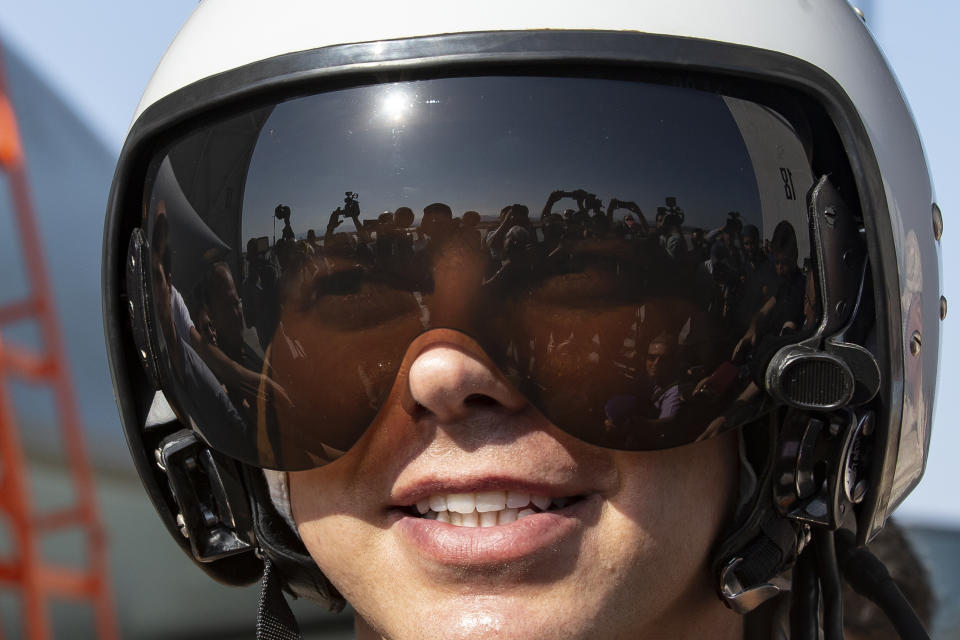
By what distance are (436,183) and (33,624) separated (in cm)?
215

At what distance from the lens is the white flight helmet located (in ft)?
3.07

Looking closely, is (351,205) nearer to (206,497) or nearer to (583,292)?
(583,292)

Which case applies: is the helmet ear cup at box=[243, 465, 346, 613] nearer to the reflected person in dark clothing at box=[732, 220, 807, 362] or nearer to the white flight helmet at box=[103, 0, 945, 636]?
the white flight helmet at box=[103, 0, 945, 636]

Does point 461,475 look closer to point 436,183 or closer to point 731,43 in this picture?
point 436,183

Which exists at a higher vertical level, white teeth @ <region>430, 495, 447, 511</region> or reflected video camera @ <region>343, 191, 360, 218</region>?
reflected video camera @ <region>343, 191, 360, 218</region>

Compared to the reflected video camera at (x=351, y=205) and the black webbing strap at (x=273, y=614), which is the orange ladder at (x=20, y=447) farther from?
the reflected video camera at (x=351, y=205)

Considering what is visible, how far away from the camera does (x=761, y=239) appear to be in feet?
3.14

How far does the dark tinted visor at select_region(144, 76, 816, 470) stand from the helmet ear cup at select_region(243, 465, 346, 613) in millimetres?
315

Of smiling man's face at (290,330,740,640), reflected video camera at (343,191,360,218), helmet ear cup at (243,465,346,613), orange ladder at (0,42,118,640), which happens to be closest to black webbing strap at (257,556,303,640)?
helmet ear cup at (243,465,346,613)

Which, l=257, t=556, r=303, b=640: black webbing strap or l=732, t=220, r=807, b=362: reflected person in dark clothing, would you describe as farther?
l=257, t=556, r=303, b=640: black webbing strap

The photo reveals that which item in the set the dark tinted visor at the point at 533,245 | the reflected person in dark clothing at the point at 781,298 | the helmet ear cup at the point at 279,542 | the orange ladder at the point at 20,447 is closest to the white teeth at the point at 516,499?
the dark tinted visor at the point at 533,245

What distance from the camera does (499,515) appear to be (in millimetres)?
1000

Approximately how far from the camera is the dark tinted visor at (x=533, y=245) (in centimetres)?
92

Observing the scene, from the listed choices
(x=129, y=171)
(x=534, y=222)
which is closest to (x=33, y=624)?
(x=129, y=171)
